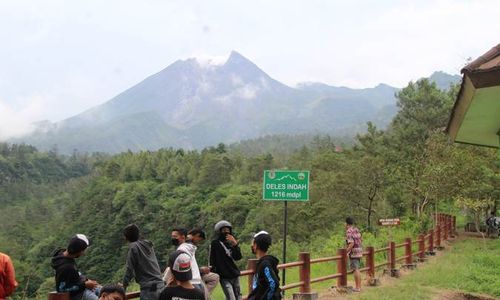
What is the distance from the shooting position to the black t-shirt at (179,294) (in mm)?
3904

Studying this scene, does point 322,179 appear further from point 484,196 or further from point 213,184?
point 213,184

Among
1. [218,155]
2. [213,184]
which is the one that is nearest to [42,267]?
[213,184]

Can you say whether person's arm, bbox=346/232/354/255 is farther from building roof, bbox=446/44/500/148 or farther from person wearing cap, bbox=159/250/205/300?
person wearing cap, bbox=159/250/205/300

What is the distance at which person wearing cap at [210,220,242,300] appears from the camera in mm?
6141

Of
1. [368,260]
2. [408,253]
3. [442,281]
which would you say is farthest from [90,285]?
[408,253]

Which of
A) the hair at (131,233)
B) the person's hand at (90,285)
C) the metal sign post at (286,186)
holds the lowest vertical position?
the person's hand at (90,285)

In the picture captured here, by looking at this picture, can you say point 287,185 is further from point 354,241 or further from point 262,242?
point 262,242

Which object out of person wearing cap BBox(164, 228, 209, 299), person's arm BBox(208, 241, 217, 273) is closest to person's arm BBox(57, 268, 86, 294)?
person wearing cap BBox(164, 228, 209, 299)

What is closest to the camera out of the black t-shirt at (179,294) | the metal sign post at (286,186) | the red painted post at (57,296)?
the black t-shirt at (179,294)

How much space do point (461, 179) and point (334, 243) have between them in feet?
24.2

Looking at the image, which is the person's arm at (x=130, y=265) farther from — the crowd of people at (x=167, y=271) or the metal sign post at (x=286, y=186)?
the metal sign post at (x=286, y=186)

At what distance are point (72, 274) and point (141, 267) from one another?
0.87 m

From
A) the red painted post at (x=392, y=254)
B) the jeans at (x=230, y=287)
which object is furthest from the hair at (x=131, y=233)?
the red painted post at (x=392, y=254)

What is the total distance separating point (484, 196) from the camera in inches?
949
